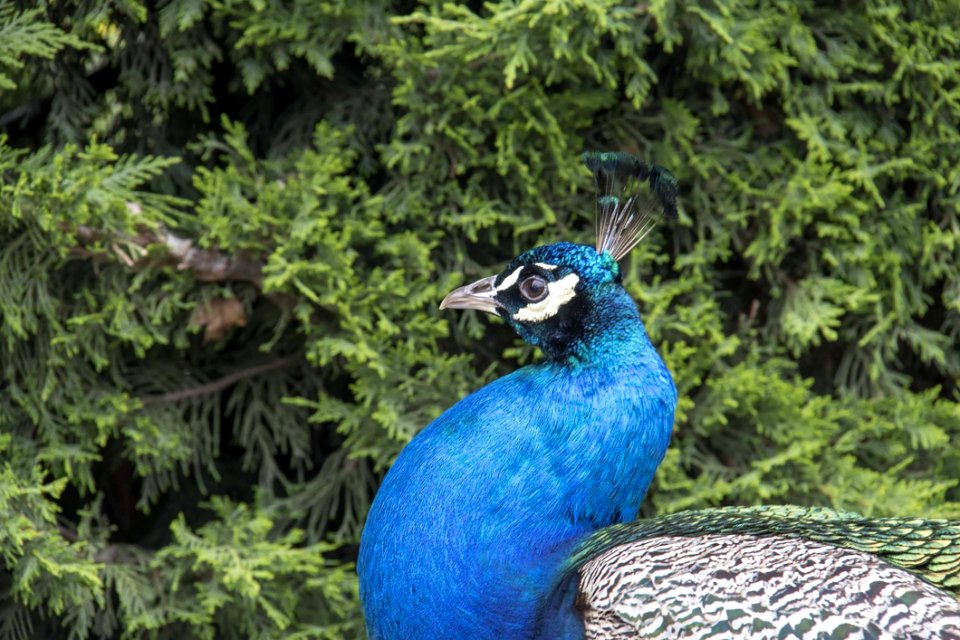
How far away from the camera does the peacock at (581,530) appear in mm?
1415

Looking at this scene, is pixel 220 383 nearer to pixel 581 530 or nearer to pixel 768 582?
pixel 581 530

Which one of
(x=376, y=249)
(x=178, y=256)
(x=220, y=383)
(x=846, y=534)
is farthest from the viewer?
(x=220, y=383)

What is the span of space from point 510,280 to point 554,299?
0.26 ft

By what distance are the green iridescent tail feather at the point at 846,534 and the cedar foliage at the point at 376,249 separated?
73cm

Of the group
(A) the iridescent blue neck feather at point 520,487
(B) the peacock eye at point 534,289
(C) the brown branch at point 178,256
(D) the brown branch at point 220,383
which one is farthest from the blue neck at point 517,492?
(D) the brown branch at point 220,383

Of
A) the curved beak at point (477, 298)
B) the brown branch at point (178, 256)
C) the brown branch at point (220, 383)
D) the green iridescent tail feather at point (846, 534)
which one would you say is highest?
the curved beak at point (477, 298)

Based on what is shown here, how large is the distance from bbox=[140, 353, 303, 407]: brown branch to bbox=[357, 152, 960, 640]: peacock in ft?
3.01

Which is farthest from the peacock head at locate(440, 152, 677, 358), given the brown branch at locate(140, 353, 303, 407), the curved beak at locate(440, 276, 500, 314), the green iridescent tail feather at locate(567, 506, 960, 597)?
the brown branch at locate(140, 353, 303, 407)

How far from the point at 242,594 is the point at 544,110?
1203 millimetres

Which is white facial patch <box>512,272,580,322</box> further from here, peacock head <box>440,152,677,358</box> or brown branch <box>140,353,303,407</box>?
brown branch <box>140,353,303,407</box>

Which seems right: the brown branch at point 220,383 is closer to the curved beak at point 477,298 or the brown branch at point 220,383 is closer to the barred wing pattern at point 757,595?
the curved beak at point 477,298

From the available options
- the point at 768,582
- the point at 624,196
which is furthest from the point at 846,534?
the point at 624,196

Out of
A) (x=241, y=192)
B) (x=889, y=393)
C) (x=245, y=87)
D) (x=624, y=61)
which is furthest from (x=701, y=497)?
(x=245, y=87)

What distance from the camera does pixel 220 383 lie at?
8.32 ft
